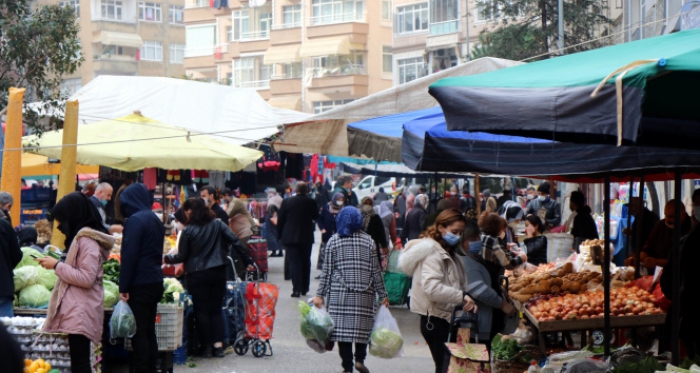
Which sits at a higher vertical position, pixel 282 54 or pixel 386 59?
pixel 282 54

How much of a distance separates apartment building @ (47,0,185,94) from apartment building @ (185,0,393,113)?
8716 millimetres

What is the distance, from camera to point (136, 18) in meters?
78.2

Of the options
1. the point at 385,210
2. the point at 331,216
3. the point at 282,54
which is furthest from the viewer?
the point at 282,54

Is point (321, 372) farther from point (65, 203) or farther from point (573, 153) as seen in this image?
point (573, 153)

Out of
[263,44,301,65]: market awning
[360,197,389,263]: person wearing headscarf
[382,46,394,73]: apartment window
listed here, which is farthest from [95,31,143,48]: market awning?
[360,197,389,263]: person wearing headscarf

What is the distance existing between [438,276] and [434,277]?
0.03m

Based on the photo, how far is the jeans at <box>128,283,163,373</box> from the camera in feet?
29.9

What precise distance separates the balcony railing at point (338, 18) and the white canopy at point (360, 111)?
52.1 m

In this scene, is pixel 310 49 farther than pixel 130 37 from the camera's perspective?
No

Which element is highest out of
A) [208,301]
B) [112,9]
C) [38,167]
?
[112,9]

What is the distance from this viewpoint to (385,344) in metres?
9.44

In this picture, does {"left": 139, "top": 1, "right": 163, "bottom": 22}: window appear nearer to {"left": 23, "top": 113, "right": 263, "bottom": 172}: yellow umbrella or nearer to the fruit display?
{"left": 23, "top": 113, "right": 263, "bottom": 172}: yellow umbrella

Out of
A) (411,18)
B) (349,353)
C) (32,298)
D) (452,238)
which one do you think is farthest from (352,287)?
(411,18)

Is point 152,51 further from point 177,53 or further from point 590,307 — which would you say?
point 590,307
